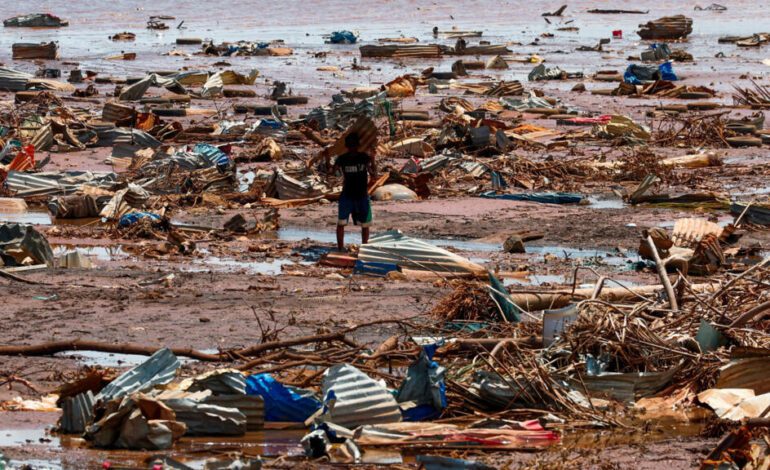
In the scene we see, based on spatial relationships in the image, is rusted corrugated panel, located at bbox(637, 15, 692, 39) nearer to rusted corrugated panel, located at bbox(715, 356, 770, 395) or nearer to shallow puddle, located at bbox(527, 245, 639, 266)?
shallow puddle, located at bbox(527, 245, 639, 266)

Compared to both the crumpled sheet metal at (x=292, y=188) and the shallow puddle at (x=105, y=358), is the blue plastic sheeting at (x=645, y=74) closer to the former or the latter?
the crumpled sheet metal at (x=292, y=188)

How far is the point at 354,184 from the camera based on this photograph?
42.0 ft

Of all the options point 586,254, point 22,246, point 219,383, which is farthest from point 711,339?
point 22,246

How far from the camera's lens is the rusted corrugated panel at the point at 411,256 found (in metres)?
11.6

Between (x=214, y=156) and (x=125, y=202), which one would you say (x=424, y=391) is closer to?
(x=125, y=202)

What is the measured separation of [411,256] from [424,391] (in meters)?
4.44

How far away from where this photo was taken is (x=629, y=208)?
52.2 ft

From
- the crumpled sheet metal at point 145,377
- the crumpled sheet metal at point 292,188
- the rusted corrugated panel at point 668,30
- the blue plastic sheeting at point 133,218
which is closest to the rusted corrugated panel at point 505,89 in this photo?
the crumpled sheet metal at point 292,188

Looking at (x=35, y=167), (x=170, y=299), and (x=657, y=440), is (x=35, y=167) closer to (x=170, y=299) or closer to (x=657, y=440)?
(x=170, y=299)

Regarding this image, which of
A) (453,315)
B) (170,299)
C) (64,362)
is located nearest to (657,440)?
(453,315)

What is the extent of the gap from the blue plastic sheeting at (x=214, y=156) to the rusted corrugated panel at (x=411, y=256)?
539cm

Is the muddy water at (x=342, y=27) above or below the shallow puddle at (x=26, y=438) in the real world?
below

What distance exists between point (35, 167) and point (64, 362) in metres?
9.52

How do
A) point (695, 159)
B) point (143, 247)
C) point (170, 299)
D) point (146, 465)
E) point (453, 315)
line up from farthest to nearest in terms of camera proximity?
point (695, 159) → point (143, 247) → point (170, 299) → point (453, 315) → point (146, 465)
